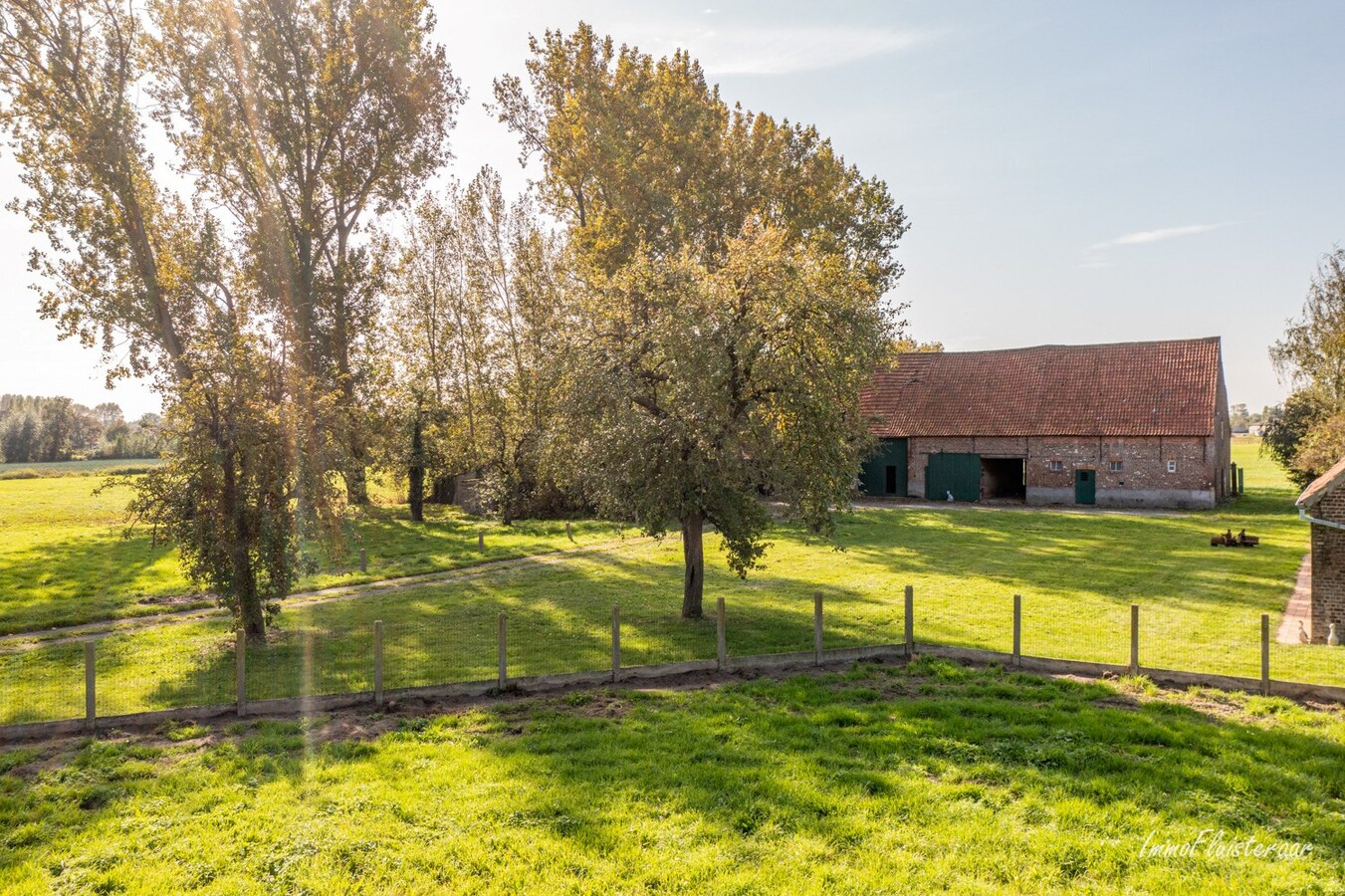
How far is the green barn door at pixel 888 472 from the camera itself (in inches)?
1849

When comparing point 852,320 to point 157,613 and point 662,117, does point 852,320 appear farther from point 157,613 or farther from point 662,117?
point 662,117

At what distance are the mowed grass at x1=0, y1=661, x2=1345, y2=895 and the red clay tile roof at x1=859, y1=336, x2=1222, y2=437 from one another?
31362 mm

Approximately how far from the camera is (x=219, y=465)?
16109 millimetres

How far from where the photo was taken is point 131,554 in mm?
A: 27984

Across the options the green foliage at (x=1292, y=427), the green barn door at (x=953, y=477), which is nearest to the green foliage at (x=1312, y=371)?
the green foliage at (x=1292, y=427)

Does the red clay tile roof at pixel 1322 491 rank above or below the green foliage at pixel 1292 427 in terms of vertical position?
below

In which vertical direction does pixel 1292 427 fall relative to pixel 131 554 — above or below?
above

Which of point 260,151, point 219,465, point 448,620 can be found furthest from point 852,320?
point 260,151

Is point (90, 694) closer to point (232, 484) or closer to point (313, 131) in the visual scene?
point (232, 484)

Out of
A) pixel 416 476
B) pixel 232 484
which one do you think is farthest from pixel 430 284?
pixel 232 484

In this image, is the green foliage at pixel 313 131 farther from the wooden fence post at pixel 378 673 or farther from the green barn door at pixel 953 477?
the green barn door at pixel 953 477

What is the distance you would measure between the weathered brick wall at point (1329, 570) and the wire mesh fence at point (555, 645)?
0.87 metres

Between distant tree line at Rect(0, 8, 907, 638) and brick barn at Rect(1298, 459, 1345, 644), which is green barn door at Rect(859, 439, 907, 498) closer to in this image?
distant tree line at Rect(0, 8, 907, 638)

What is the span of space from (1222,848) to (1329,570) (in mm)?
12621
